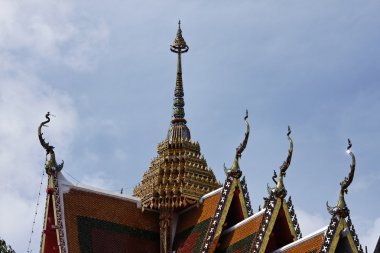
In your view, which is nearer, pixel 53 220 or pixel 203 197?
pixel 53 220

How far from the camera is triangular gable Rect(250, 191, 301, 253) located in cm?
3031

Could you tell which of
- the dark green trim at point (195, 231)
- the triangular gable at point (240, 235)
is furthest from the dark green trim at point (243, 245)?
the dark green trim at point (195, 231)

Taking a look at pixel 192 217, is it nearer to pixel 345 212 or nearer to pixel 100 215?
pixel 100 215

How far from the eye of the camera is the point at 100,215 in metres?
33.1

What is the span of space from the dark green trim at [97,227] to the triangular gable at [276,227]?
345 centimetres

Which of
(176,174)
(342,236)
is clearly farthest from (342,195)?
(176,174)

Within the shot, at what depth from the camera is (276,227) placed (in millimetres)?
31453

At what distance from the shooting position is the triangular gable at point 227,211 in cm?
3152

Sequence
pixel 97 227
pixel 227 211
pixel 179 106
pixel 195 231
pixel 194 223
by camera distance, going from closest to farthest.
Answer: pixel 227 211 → pixel 195 231 → pixel 97 227 → pixel 194 223 → pixel 179 106

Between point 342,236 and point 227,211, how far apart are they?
3.92 meters

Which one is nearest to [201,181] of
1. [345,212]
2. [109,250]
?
[109,250]

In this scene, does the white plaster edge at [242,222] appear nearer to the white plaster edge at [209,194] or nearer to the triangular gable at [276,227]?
the triangular gable at [276,227]

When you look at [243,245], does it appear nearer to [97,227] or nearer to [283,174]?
[283,174]

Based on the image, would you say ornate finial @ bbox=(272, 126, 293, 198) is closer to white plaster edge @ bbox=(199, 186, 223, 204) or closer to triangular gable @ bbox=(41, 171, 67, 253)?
white plaster edge @ bbox=(199, 186, 223, 204)
